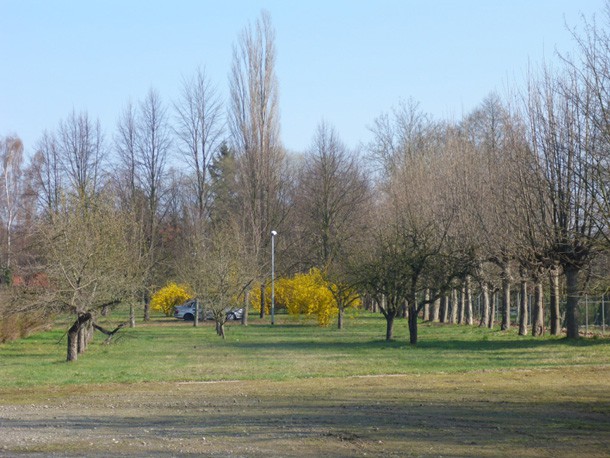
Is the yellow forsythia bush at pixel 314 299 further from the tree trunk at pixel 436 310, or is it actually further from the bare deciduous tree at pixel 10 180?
the bare deciduous tree at pixel 10 180

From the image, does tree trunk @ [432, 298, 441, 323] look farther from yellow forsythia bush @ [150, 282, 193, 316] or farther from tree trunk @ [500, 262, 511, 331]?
yellow forsythia bush @ [150, 282, 193, 316]

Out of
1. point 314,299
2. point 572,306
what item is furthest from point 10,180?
point 572,306

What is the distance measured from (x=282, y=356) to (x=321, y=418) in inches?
576

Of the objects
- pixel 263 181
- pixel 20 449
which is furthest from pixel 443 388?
pixel 263 181

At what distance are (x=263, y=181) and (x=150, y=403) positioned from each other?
140ft

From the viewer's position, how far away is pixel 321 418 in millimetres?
14562

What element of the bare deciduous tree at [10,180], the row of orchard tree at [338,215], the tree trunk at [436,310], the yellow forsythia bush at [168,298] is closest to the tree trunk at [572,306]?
the row of orchard tree at [338,215]

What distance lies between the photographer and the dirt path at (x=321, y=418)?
11.6m

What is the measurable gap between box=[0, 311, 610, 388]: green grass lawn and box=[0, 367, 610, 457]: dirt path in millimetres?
2302

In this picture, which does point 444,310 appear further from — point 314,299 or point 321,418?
point 321,418

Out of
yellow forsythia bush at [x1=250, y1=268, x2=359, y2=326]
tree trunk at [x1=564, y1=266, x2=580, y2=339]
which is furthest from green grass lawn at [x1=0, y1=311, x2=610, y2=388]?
yellow forsythia bush at [x1=250, y1=268, x2=359, y2=326]

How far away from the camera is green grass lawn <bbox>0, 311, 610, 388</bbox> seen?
2302 cm

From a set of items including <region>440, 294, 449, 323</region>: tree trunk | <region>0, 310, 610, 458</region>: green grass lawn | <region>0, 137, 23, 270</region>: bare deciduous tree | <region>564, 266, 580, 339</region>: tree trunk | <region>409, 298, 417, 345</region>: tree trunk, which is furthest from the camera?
<region>0, 137, 23, 270</region>: bare deciduous tree

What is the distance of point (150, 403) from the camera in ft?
56.0
